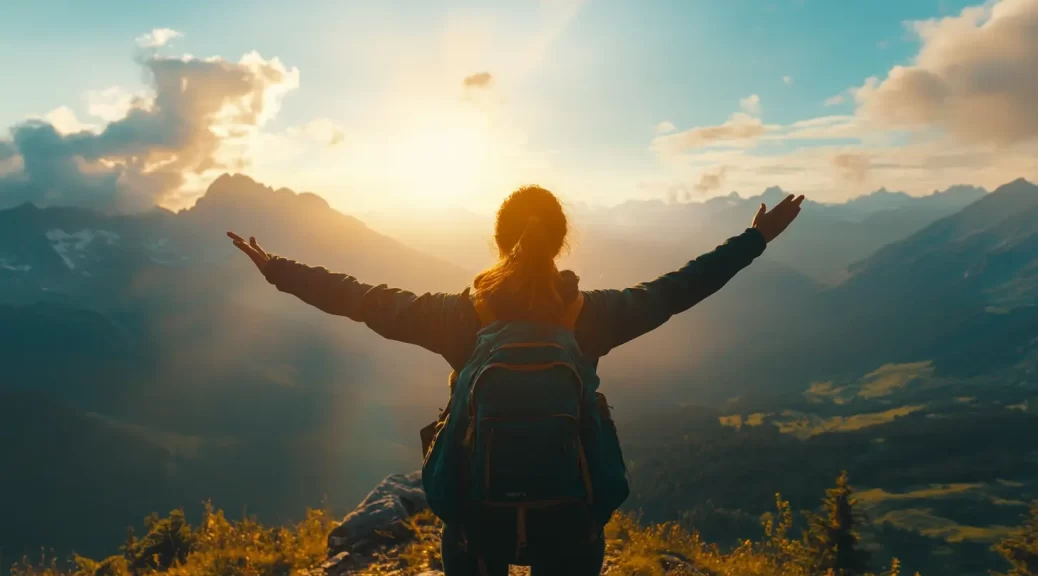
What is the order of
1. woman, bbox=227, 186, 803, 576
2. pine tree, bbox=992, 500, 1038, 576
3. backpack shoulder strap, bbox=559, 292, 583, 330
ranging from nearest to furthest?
woman, bbox=227, 186, 803, 576 → backpack shoulder strap, bbox=559, 292, 583, 330 → pine tree, bbox=992, 500, 1038, 576

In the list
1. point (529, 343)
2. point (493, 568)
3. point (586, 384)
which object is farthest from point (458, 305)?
point (493, 568)

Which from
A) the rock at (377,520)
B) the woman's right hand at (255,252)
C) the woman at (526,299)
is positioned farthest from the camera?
the rock at (377,520)

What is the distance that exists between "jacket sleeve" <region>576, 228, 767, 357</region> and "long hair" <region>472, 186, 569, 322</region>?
1.11ft

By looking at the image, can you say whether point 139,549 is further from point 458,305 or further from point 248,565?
point 458,305

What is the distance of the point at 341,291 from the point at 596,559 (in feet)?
7.18

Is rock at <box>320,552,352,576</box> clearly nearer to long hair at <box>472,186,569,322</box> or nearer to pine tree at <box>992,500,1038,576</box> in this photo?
long hair at <box>472,186,569,322</box>

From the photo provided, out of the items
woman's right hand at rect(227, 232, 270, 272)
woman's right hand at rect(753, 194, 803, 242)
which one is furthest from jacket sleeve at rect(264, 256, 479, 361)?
woman's right hand at rect(753, 194, 803, 242)

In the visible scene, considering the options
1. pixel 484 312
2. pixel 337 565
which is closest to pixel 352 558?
pixel 337 565

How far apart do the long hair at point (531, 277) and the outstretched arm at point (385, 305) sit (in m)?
0.27

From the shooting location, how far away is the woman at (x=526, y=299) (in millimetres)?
3002

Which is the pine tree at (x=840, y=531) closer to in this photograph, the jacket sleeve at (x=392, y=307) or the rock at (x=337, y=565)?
the rock at (x=337, y=565)

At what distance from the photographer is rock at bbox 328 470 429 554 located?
9.18 metres

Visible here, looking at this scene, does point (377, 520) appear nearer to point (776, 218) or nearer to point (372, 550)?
point (372, 550)

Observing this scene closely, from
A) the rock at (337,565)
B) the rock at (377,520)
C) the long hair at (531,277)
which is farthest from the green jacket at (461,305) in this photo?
the rock at (337,565)
